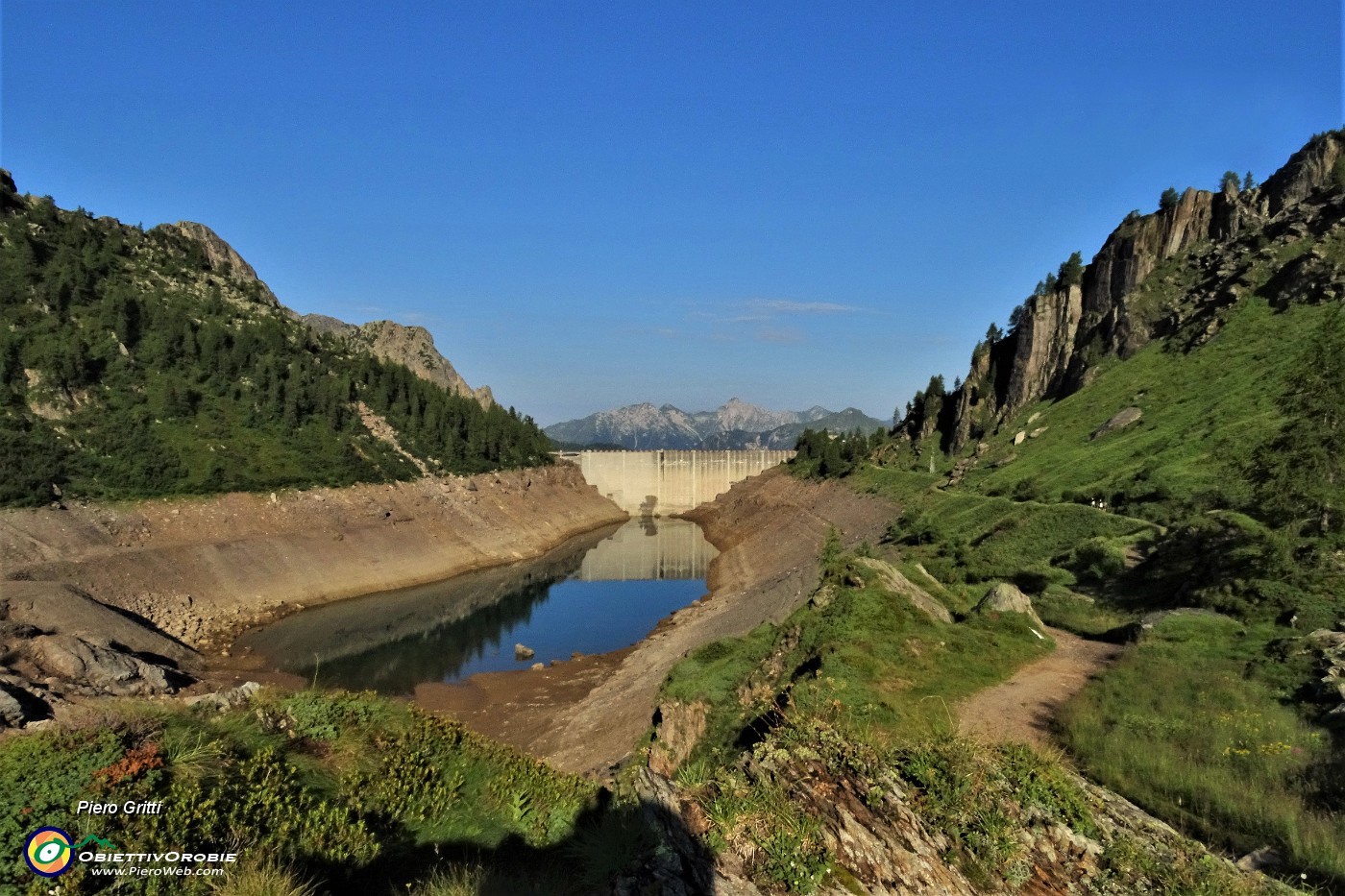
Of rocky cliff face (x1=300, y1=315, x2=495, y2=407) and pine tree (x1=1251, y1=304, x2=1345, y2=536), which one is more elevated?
rocky cliff face (x1=300, y1=315, x2=495, y2=407)

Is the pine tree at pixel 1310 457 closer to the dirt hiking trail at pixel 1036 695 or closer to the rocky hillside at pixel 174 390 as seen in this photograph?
the dirt hiking trail at pixel 1036 695

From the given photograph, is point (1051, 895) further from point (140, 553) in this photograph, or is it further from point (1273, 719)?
point (140, 553)

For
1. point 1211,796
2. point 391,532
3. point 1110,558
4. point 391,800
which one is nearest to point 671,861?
point 391,800

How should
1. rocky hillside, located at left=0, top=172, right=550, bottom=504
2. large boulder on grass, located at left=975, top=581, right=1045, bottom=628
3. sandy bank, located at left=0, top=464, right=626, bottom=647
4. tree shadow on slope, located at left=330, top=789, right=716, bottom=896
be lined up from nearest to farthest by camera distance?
tree shadow on slope, located at left=330, top=789, right=716, bottom=896 → large boulder on grass, located at left=975, top=581, right=1045, bottom=628 → sandy bank, located at left=0, top=464, right=626, bottom=647 → rocky hillside, located at left=0, top=172, right=550, bottom=504

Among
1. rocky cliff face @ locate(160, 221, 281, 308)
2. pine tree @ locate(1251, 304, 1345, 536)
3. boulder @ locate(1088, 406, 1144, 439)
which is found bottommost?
pine tree @ locate(1251, 304, 1345, 536)

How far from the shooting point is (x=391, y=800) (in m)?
9.57

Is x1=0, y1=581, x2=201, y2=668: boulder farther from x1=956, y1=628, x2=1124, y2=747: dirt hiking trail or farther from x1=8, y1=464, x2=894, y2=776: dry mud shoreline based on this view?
x1=956, y1=628, x2=1124, y2=747: dirt hiking trail

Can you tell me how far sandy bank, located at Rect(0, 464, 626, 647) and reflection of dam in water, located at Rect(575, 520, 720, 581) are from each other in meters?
9.88

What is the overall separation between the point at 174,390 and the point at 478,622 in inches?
1842

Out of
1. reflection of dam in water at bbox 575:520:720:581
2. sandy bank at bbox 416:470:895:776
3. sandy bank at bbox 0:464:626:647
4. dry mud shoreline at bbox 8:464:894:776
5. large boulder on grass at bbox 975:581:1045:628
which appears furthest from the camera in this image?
reflection of dam in water at bbox 575:520:720:581

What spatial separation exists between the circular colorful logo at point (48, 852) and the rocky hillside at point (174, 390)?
5785cm

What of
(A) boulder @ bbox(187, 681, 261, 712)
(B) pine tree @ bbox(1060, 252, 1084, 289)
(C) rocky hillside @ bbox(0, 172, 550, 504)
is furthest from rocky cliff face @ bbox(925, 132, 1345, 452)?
(A) boulder @ bbox(187, 681, 261, 712)

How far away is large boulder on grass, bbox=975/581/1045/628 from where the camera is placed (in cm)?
2395

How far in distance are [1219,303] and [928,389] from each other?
158 ft
